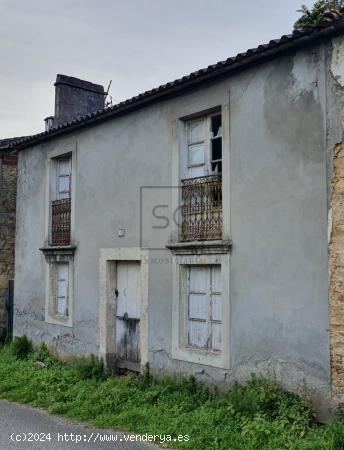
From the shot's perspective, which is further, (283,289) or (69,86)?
(69,86)

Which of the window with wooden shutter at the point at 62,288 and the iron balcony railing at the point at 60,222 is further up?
the iron balcony railing at the point at 60,222

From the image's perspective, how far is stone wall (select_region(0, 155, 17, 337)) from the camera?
1260 centimetres

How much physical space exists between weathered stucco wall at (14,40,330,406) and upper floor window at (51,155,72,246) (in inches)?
59.5

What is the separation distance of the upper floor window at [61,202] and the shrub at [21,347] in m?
2.39

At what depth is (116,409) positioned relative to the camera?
699 cm

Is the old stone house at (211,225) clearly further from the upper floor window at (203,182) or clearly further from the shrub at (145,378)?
the shrub at (145,378)

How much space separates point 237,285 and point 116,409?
2.49 meters

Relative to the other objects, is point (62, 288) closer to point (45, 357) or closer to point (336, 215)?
point (45, 357)

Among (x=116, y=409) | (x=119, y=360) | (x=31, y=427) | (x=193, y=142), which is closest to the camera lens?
(x=31, y=427)

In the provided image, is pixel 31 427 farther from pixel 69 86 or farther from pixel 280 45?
pixel 69 86

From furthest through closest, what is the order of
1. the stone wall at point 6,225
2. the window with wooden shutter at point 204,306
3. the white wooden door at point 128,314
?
the stone wall at point 6,225 → the white wooden door at point 128,314 → the window with wooden shutter at point 204,306

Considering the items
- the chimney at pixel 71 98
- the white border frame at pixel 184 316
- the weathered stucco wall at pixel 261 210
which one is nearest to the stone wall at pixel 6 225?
the chimney at pixel 71 98

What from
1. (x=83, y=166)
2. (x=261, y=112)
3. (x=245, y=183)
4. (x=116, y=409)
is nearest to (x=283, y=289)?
(x=245, y=183)

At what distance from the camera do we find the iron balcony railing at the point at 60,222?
1060cm
